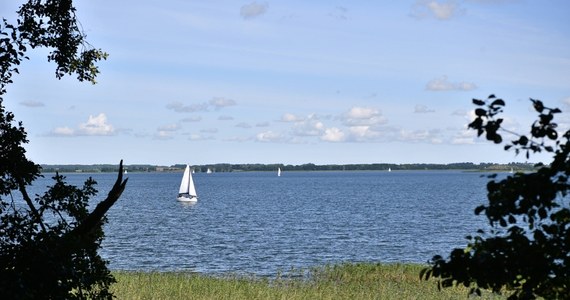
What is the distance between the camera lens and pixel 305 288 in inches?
995

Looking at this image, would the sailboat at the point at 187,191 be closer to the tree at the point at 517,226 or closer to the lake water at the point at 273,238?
the lake water at the point at 273,238

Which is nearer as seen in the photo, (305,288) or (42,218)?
(42,218)

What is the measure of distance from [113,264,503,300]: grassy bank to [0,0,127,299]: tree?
39.1 feet

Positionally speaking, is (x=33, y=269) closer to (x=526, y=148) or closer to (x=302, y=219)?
(x=526, y=148)

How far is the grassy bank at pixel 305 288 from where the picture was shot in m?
22.7

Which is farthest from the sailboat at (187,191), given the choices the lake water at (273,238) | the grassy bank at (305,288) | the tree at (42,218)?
the tree at (42,218)

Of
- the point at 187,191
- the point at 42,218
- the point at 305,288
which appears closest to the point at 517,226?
the point at 42,218

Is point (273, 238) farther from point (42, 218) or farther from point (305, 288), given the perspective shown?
point (42, 218)

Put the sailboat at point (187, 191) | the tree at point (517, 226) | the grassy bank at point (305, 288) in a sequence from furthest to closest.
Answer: the sailboat at point (187, 191), the grassy bank at point (305, 288), the tree at point (517, 226)

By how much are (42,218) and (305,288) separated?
55.1 feet

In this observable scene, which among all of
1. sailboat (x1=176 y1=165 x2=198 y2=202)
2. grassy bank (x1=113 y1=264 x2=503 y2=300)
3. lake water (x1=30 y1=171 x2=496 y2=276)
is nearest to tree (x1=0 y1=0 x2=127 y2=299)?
grassy bank (x1=113 y1=264 x2=503 y2=300)

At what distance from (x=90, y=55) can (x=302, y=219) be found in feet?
217

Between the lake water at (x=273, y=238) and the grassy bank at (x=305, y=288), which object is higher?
the grassy bank at (x=305, y=288)

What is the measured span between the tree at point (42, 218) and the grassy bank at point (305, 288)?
11.9m
